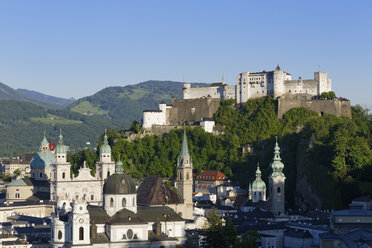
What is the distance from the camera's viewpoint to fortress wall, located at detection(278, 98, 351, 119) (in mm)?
157250

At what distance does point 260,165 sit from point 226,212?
22244mm

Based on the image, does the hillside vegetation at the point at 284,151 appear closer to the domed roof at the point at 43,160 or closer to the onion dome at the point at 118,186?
the domed roof at the point at 43,160

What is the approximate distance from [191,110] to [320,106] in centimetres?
2735

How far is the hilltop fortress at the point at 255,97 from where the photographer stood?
159250mm

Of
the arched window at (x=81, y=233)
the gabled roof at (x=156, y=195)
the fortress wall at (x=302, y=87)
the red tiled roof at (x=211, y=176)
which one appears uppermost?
the fortress wall at (x=302, y=87)

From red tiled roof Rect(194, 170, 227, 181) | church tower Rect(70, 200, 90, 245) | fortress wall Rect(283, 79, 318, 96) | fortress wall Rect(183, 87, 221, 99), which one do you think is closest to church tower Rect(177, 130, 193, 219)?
church tower Rect(70, 200, 90, 245)

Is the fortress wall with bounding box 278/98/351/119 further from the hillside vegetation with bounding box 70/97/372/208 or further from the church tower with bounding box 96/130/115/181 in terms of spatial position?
the church tower with bounding box 96/130/115/181

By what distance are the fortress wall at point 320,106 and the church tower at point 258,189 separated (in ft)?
86.9

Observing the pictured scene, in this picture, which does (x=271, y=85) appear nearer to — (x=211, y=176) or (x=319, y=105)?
(x=319, y=105)

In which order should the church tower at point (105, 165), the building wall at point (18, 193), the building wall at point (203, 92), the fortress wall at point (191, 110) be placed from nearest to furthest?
the church tower at point (105, 165) → the building wall at point (18, 193) → the fortress wall at point (191, 110) → the building wall at point (203, 92)

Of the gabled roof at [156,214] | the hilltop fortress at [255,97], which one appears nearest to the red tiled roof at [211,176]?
the hilltop fortress at [255,97]

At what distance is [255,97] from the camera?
16675 cm

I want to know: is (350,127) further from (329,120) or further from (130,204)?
(130,204)

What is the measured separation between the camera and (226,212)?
127250 millimetres
